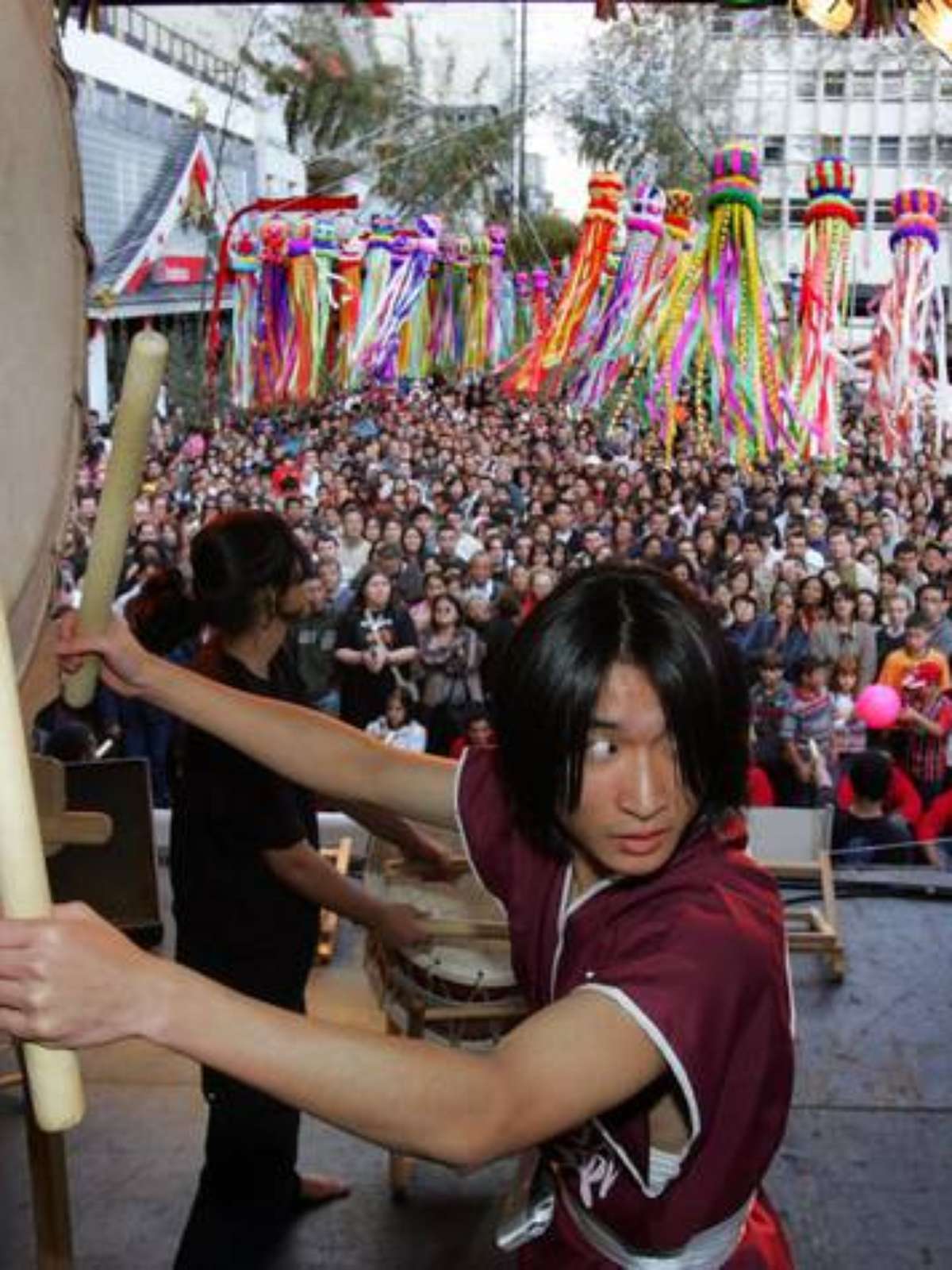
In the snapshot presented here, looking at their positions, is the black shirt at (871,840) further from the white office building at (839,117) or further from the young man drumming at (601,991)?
the young man drumming at (601,991)

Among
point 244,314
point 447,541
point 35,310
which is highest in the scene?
point 244,314

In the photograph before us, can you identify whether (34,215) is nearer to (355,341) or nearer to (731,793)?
(731,793)

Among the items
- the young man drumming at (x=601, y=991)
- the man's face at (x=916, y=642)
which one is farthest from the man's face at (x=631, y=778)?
the man's face at (x=916, y=642)

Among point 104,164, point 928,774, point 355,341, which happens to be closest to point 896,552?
point 928,774

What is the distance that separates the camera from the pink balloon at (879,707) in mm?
5516

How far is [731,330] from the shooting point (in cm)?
516

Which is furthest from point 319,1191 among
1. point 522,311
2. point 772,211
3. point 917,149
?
point 917,149

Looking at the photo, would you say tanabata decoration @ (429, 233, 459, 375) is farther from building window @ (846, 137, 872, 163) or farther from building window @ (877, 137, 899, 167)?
building window @ (846, 137, 872, 163)

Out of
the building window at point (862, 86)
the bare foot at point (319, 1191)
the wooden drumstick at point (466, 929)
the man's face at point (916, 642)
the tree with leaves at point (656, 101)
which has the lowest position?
the bare foot at point (319, 1191)

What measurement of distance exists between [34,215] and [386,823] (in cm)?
150

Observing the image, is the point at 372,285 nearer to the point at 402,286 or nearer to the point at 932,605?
the point at 402,286

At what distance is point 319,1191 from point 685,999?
1.97 meters

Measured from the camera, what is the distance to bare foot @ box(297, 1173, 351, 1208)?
111 inches

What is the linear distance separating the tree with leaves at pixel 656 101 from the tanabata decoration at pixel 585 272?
4999 mm
